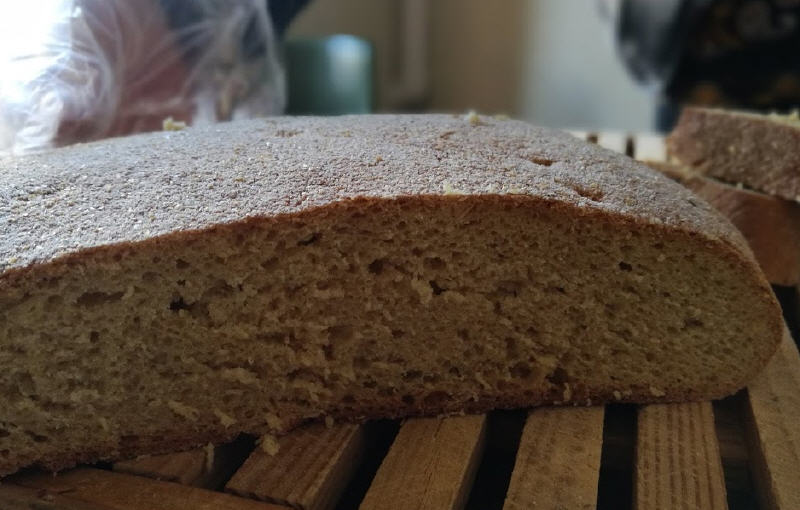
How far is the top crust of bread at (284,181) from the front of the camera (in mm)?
985

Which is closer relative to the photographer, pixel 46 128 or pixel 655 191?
pixel 655 191

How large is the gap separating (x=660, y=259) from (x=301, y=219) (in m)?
0.60

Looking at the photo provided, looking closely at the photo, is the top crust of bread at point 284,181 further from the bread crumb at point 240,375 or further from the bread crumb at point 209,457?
the bread crumb at point 209,457

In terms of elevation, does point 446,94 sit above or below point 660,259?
below

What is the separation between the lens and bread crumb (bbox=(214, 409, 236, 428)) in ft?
3.68

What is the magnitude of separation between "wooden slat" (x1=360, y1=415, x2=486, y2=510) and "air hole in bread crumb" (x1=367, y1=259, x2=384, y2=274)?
0.29 m

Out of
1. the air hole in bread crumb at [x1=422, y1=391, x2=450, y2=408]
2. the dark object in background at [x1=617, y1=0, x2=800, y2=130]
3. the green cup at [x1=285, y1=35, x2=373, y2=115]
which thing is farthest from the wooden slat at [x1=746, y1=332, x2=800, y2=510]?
the dark object in background at [x1=617, y1=0, x2=800, y2=130]

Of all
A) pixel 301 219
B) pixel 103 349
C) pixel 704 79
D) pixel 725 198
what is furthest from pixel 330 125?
pixel 704 79

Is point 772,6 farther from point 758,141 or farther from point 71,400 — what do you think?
point 71,400

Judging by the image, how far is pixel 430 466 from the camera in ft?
3.41

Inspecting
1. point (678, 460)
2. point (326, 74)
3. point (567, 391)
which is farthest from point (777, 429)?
point (326, 74)

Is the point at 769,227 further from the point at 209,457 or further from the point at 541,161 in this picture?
the point at 209,457

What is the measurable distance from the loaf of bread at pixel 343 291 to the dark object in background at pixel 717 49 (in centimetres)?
213

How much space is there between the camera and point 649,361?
1187 mm
